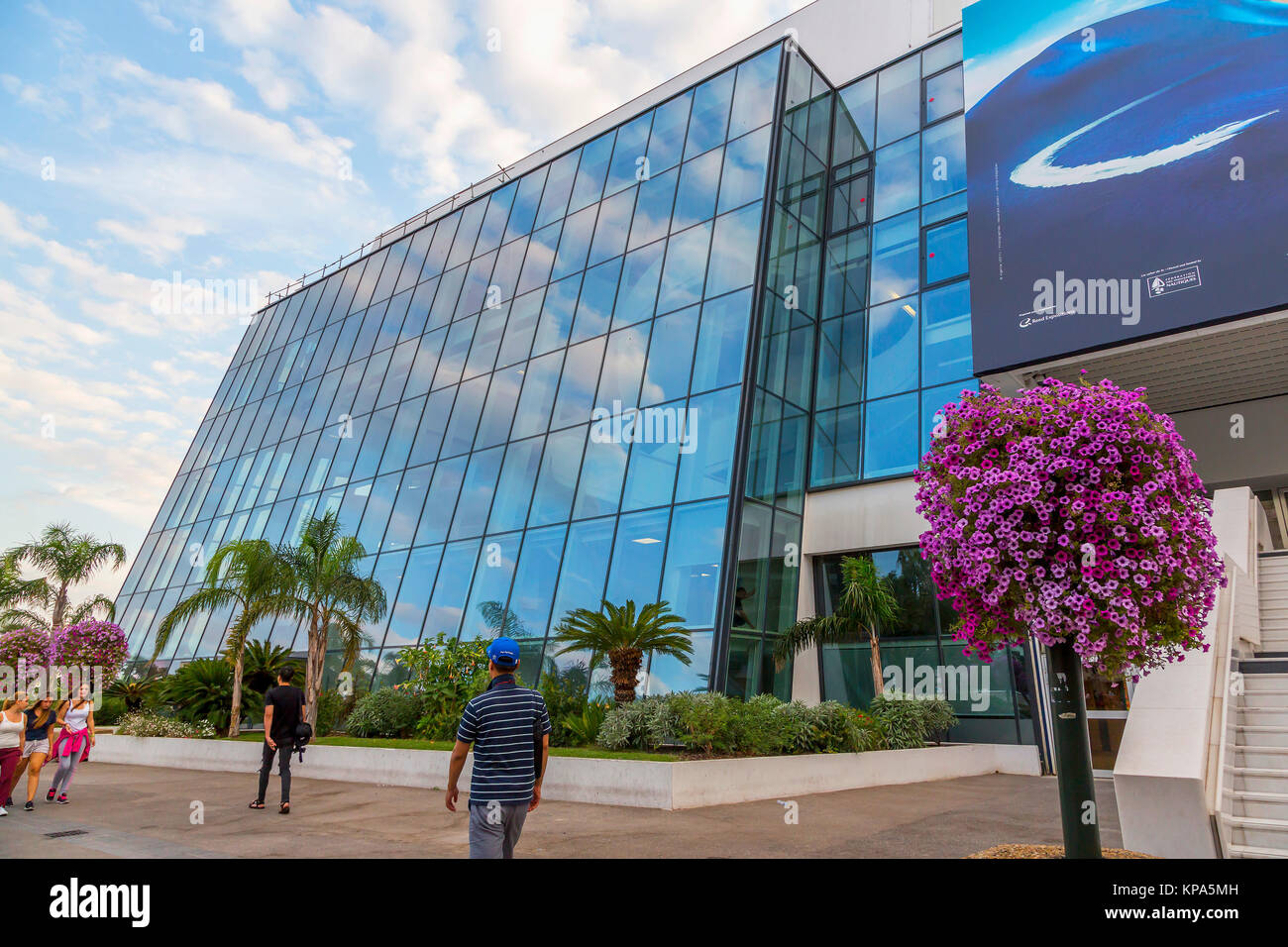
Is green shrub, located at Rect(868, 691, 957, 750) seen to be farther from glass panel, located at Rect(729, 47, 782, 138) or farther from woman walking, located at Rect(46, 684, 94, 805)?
glass panel, located at Rect(729, 47, 782, 138)

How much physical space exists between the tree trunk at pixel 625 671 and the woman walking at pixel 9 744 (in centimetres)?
764

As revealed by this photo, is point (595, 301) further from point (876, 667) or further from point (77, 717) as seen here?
point (77, 717)

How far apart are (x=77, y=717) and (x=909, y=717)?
43.8 feet

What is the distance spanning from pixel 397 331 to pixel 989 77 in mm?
20046

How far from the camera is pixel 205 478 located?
107 ft

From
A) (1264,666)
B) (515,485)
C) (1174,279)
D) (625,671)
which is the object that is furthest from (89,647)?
(1174,279)

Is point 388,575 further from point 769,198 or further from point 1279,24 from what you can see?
point 1279,24

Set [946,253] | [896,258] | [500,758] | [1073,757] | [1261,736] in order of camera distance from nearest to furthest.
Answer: [500,758]
[1073,757]
[1261,736]
[946,253]
[896,258]

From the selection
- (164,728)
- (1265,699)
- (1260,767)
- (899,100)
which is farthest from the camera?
(899,100)

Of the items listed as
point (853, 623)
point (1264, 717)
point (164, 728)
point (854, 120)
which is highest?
point (854, 120)

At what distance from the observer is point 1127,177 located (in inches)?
611

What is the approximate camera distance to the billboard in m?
14.1

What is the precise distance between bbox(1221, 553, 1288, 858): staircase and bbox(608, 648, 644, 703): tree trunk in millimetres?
7894
